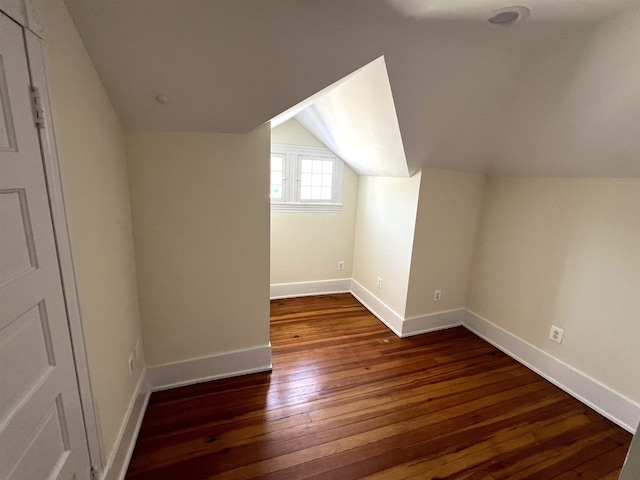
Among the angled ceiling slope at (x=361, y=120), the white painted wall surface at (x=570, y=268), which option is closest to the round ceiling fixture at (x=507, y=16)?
the angled ceiling slope at (x=361, y=120)

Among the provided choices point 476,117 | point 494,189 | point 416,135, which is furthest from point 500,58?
point 494,189

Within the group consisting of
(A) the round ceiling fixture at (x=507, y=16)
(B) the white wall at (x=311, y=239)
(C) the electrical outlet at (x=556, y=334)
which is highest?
(A) the round ceiling fixture at (x=507, y=16)

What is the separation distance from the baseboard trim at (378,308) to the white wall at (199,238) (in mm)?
1391

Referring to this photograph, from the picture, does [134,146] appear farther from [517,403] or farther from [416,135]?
[517,403]

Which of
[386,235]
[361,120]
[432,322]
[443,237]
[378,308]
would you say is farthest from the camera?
[378,308]

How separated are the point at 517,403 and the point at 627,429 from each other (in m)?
0.60

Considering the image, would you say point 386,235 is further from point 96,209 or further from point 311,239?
point 96,209

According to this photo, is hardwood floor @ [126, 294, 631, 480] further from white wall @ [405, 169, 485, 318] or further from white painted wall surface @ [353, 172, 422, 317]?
white painted wall surface @ [353, 172, 422, 317]

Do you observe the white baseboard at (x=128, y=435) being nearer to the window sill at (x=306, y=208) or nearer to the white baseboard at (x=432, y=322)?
the window sill at (x=306, y=208)

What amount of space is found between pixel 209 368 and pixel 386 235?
200cm

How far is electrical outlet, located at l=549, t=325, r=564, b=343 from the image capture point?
2.19 meters

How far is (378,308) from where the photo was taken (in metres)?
3.15

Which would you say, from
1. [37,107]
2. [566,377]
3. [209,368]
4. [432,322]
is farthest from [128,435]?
[566,377]

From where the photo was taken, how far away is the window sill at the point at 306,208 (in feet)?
10.7
